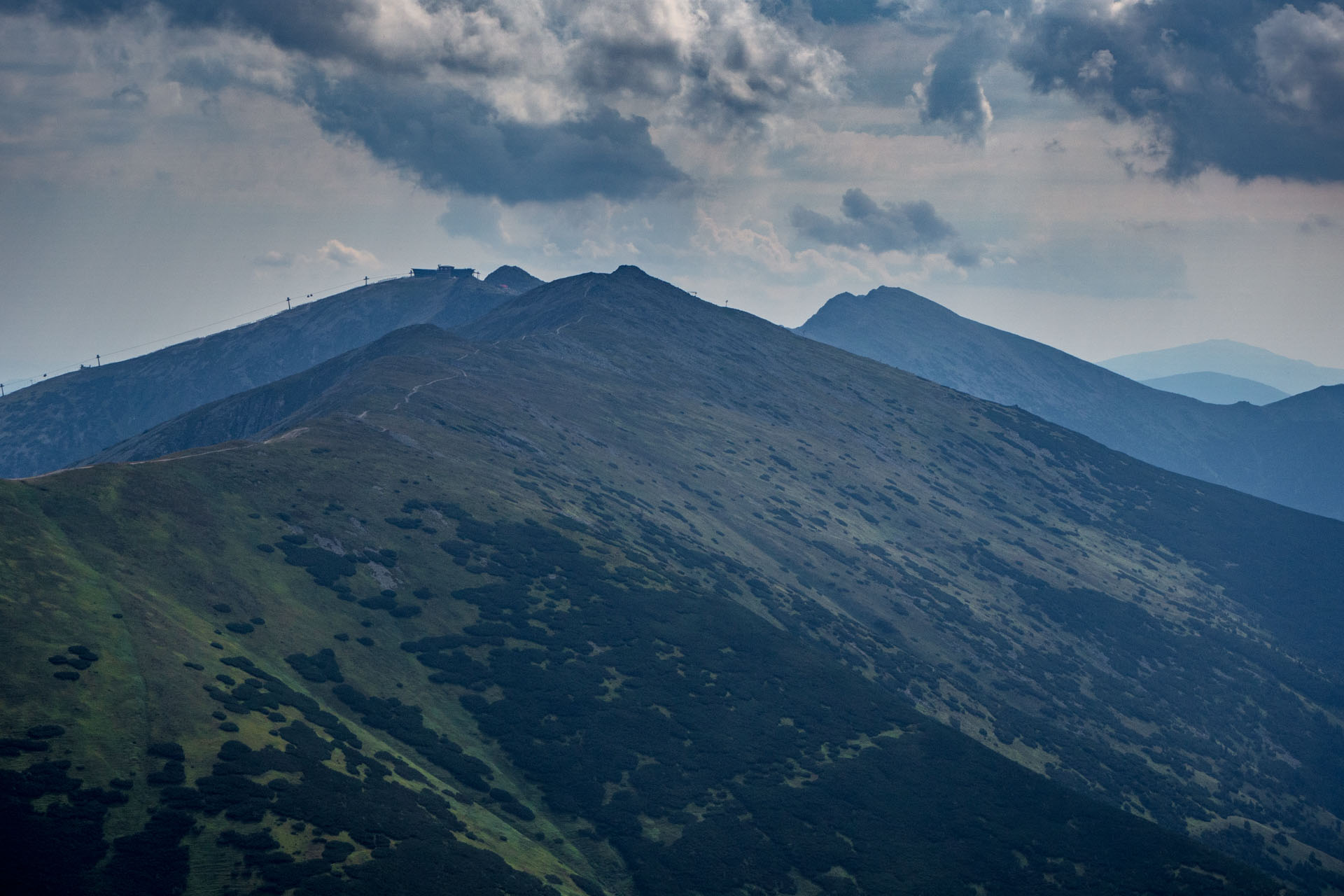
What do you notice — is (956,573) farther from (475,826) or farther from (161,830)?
(161,830)

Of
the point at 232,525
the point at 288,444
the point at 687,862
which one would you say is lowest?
the point at 687,862

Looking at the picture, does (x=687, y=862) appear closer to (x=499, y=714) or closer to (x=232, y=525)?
(x=499, y=714)

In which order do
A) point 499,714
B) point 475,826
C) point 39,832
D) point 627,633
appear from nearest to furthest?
1. point 39,832
2. point 475,826
3. point 499,714
4. point 627,633

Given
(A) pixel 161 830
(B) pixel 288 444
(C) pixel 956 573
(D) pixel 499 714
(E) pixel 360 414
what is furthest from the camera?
(C) pixel 956 573

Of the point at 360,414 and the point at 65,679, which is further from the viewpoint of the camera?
the point at 360,414

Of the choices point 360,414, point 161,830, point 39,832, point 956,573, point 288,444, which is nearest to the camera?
point 39,832

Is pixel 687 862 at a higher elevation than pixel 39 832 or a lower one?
lower

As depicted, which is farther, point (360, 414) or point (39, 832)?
point (360, 414)

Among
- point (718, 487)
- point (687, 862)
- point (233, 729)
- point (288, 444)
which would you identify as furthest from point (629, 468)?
point (233, 729)

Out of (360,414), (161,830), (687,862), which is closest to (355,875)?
(161,830)
